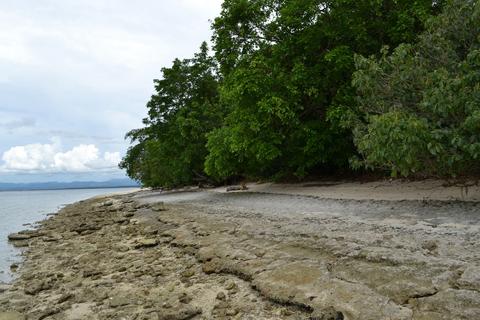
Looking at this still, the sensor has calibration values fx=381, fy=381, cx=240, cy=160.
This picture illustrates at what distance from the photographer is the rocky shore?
4691 mm

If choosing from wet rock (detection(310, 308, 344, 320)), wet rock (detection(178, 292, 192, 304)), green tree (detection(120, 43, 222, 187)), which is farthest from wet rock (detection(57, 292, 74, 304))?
green tree (detection(120, 43, 222, 187))

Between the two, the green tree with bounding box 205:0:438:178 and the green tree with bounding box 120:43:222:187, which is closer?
the green tree with bounding box 205:0:438:178

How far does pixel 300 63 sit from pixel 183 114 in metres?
17.8

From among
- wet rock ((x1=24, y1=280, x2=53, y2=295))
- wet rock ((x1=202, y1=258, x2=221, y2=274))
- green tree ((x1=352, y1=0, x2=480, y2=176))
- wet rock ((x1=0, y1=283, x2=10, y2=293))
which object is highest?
green tree ((x1=352, y1=0, x2=480, y2=176))

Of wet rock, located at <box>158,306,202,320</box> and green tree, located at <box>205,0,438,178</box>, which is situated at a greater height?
green tree, located at <box>205,0,438,178</box>

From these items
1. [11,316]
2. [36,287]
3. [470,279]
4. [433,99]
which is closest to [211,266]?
[11,316]

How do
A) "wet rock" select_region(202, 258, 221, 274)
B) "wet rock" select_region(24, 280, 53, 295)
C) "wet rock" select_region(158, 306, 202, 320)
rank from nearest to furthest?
"wet rock" select_region(158, 306, 202, 320) → "wet rock" select_region(202, 258, 221, 274) → "wet rock" select_region(24, 280, 53, 295)

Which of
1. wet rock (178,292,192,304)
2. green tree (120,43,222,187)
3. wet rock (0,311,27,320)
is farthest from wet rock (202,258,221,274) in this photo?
green tree (120,43,222,187)

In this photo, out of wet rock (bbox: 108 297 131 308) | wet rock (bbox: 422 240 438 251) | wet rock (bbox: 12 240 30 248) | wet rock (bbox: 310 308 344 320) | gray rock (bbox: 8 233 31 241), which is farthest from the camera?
gray rock (bbox: 8 233 31 241)

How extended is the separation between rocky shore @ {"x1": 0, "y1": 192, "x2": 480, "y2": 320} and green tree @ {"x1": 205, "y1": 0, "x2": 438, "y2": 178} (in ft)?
Result: 27.4

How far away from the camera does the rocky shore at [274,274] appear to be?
4691mm

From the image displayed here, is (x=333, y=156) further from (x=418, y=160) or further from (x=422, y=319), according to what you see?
(x=422, y=319)

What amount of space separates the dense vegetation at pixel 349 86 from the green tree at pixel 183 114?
29.3 ft

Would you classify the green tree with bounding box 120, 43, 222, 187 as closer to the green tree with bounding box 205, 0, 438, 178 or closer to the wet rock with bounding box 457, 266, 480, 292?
the green tree with bounding box 205, 0, 438, 178
